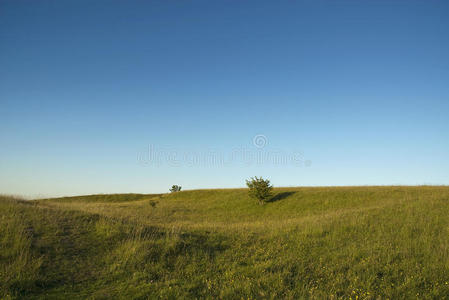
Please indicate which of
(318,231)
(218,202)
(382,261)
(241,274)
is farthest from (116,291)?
(218,202)

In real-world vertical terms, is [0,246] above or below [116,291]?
above

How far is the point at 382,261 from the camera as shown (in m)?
9.04

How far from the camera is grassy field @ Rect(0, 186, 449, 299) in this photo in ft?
22.6

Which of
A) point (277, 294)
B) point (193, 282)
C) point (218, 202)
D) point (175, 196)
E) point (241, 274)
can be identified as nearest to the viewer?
point (277, 294)

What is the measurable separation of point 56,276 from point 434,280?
11887 mm

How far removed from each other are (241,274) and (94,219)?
29.6 feet

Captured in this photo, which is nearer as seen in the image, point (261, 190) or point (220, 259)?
point (220, 259)

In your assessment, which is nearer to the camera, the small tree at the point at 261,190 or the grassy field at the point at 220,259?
the grassy field at the point at 220,259

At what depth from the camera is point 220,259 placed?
30.2 ft

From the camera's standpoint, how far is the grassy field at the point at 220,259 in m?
6.89

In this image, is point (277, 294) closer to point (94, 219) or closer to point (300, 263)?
point (300, 263)

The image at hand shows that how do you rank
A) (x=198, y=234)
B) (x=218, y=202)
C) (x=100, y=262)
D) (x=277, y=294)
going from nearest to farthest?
(x=277, y=294) → (x=100, y=262) → (x=198, y=234) → (x=218, y=202)

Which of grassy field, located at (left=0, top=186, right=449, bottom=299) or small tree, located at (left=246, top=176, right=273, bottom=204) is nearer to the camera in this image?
grassy field, located at (left=0, top=186, right=449, bottom=299)

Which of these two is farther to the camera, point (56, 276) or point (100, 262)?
point (100, 262)
